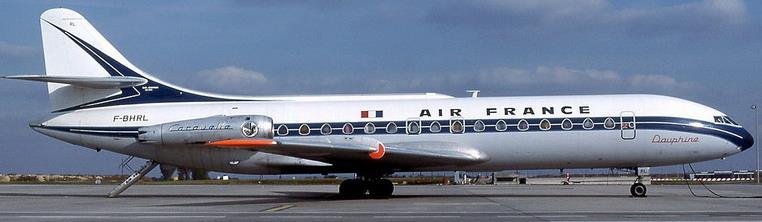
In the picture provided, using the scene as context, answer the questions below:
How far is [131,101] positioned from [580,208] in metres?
15.5

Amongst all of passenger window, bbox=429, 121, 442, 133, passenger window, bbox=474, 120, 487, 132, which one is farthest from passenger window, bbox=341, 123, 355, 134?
passenger window, bbox=474, 120, 487, 132

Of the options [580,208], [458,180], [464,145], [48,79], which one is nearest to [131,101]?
[48,79]

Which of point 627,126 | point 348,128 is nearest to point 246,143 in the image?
point 348,128

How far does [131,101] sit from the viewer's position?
30.7 meters

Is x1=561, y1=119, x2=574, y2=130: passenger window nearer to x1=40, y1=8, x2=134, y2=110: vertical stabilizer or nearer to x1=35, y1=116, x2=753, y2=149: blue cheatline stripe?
x1=35, y1=116, x2=753, y2=149: blue cheatline stripe

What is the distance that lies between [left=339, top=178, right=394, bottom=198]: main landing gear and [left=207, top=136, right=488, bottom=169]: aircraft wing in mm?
907

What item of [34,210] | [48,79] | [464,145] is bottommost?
[34,210]

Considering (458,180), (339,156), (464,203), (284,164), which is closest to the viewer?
(464,203)

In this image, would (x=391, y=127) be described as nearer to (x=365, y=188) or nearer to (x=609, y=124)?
(x=365, y=188)

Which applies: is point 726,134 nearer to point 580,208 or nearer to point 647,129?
point 647,129

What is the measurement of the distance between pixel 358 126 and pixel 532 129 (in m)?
5.15

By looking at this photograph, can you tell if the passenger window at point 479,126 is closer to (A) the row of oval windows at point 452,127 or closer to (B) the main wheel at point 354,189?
(A) the row of oval windows at point 452,127

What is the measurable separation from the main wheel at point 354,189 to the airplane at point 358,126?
0.03 metres

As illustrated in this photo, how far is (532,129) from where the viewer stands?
27.8 metres
